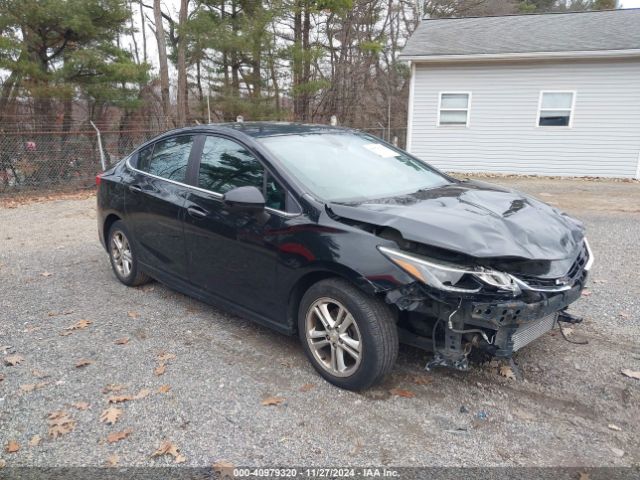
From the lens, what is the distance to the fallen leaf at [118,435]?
2.65 meters

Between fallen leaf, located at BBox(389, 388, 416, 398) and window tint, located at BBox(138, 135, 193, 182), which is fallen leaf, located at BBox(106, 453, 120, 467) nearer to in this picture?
fallen leaf, located at BBox(389, 388, 416, 398)

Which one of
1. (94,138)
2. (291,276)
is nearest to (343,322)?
(291,276)

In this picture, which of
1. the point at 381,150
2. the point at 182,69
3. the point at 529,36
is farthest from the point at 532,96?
the point at 381,150

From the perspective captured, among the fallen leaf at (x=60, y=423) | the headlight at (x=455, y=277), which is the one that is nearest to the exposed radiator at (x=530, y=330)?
the headlight at (x=455, y=277)

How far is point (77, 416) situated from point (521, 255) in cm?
275

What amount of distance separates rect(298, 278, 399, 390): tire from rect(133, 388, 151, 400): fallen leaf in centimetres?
106

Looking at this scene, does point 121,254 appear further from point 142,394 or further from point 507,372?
point 507,372

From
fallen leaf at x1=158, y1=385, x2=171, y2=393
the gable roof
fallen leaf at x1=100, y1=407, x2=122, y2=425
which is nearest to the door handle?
fallen leaf at x1=158, y1=385, x2=171, y2=393

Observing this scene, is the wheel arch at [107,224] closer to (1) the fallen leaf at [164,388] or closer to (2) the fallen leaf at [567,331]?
(1) the fallen leaf at [164,388]

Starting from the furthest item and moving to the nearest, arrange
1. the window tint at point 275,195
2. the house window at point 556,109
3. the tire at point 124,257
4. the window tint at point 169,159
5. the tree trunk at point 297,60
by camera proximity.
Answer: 1. the tree trunk at point 297,60
2. the house window at point 556,109
3. the tire at point 124,257
4. the window tint at point 169,159
5. the window tint at point 275,195

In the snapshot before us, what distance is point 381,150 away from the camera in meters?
4.27

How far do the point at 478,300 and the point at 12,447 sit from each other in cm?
264

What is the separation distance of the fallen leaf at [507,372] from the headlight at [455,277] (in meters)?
0.91

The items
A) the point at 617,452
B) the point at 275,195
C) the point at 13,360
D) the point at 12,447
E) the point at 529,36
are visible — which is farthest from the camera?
the point at 529,36
